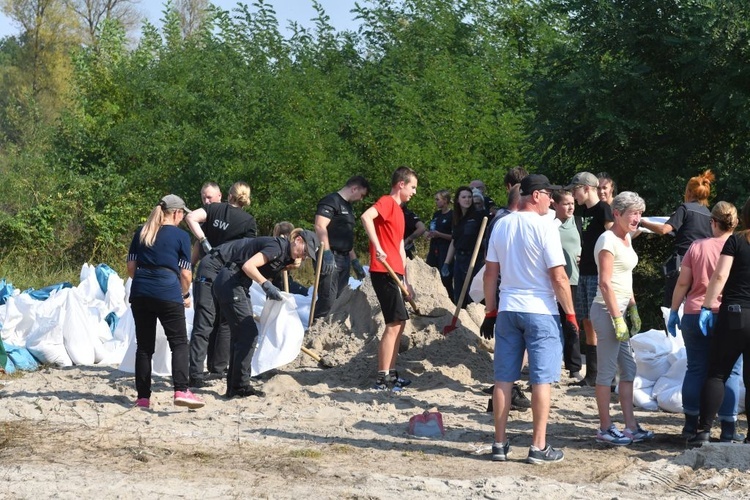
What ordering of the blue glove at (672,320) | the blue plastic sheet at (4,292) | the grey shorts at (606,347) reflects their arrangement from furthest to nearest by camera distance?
the blue plastic sheet at (4,292) < the blue glove at (672,320) < the grey shorts at (606,347)

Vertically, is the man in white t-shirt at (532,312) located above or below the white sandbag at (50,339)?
above

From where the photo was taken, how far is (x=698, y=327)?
243 inches

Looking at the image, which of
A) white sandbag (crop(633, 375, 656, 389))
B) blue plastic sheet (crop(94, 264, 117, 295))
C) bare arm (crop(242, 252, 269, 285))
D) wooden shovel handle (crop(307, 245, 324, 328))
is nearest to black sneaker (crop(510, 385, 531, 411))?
white sandbag (crop(633, 375, 656, 389))

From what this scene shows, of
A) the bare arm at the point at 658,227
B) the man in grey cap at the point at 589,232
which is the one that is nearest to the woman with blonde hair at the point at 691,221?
the bare arm at the point at 658,227

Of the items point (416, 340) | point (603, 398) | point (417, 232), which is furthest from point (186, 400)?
point (417, 232)

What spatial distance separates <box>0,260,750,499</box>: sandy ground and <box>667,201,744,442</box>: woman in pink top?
0.29 m

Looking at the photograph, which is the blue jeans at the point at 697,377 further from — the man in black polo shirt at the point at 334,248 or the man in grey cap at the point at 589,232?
the man in black polo shirt at the point at 334,248

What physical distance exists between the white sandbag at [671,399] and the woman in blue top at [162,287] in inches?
132

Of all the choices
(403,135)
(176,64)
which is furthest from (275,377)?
(176,64)

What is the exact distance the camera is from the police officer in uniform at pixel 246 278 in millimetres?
7379

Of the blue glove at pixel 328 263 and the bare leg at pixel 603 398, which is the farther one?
the blue glove at pixel 328 263

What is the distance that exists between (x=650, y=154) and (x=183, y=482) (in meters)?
8.68

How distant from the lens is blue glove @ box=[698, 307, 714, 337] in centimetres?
604

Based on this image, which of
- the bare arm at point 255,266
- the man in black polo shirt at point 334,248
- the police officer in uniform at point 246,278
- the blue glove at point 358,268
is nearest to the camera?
the bare arm at point 255,266
